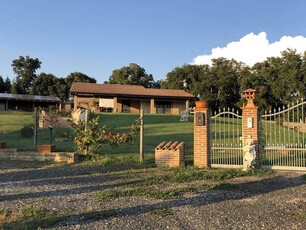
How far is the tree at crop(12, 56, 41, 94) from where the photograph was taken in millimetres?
63622

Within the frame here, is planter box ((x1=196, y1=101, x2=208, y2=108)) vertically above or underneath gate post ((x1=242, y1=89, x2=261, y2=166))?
above

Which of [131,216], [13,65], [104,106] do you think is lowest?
[131,216]

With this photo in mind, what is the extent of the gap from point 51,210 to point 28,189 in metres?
1.84

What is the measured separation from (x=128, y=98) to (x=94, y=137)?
31.4 metres

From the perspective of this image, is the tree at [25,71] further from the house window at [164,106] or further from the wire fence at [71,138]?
the wire fence at [71,138]

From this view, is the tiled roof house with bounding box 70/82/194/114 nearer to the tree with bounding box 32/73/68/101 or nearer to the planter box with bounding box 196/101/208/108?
the tree with bounding box 32/73/68/101

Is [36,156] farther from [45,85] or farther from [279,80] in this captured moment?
[45,85]

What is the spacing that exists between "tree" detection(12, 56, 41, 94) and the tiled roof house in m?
25.8

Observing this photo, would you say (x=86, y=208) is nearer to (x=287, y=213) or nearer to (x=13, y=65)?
(x=287, y=213)

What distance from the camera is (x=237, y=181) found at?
297 inches

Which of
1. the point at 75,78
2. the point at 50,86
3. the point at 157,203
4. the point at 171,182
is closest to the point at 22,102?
the point at 50,86

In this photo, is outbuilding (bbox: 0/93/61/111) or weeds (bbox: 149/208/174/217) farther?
outbuilding (bbox: 0/93/61/111)

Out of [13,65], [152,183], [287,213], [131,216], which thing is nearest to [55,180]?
[152,183]

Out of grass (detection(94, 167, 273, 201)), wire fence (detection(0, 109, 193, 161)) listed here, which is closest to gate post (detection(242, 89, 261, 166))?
grass (detection(94, 167, 273, 201))
